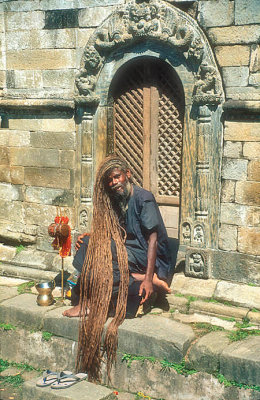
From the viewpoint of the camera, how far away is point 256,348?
4809 mm

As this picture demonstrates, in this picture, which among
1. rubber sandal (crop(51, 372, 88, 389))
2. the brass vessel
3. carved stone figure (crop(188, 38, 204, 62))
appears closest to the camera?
rubber sandal (crop(51, 372, 88, 389))

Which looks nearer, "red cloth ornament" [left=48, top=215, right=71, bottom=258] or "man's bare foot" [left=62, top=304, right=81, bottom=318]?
"man's bare foot" [left=62, top=304, right=81, bottom=318]

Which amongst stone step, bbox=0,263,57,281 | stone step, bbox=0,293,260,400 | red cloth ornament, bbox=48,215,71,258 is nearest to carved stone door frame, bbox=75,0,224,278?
stone step, bbox=0,293,260,400

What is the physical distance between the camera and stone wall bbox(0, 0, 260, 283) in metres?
5.70

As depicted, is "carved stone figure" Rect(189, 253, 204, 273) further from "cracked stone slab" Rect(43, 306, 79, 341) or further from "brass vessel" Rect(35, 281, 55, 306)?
"brass vessel" Rect(35, 281, 55, 306)

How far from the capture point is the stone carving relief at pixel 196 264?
6141mm

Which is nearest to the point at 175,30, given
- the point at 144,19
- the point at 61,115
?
the point at 144,19

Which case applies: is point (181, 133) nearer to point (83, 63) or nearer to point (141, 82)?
point (141, 82)

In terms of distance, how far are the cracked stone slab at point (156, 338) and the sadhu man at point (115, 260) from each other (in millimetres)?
Answer: 123

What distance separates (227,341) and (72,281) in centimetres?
197

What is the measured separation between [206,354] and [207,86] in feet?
9.84

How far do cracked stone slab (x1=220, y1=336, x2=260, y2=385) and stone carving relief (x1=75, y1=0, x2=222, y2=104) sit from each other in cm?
279

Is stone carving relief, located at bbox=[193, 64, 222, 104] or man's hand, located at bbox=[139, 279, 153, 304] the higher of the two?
stone carving relief, located at bbox=[193, 64, 222, 104]

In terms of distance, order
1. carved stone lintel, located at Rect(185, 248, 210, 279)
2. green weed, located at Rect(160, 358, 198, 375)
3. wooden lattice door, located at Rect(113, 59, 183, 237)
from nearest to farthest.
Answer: green weed, located at Rect(160, 358, 198, 375), carved stone lintel, located at Rect(185, 248, 210, 279), wooden lattice door, located at Rect(113, 59, 183, 237)
